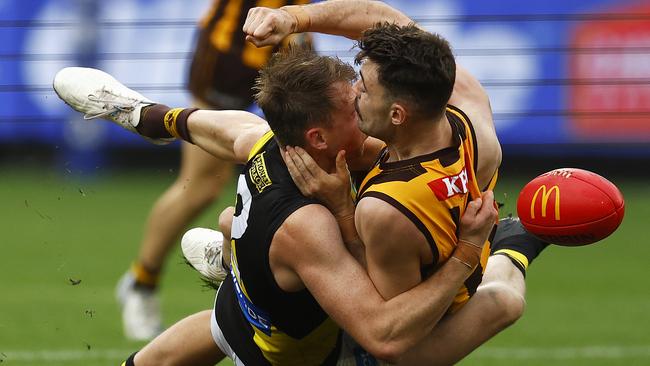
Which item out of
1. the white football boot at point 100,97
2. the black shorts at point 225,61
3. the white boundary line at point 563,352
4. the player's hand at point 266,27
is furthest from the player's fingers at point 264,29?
the black shorts at point 225,61

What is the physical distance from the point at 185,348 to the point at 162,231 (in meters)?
2.16

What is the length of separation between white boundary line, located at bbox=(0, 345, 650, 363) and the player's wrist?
8.08 feet

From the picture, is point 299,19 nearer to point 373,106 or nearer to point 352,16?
point 352,16

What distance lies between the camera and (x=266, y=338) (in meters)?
4.82

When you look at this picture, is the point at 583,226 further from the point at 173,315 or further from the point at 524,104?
the point at 524,104

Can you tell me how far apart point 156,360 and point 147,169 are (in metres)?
8.49

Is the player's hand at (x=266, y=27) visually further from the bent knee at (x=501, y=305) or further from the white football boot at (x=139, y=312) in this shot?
the white football boot at (x=139, y=312)

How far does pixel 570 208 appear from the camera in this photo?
4742 mm

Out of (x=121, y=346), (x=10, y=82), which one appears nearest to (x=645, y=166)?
(x=10, y=82)

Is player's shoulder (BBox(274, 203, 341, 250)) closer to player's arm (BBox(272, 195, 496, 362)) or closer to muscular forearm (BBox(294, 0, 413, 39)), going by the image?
player's arm (BBox(272, 195, 496, 362))

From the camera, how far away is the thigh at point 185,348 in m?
5.22

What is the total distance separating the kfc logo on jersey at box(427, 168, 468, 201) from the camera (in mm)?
4344

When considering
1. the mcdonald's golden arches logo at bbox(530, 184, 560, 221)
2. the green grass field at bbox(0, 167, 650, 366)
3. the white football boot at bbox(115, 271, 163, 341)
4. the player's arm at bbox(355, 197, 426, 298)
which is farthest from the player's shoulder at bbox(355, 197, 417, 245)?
the white football boot at bbox(115, 271, 163, 341)

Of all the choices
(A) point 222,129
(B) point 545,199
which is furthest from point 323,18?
(B) point 545,199
